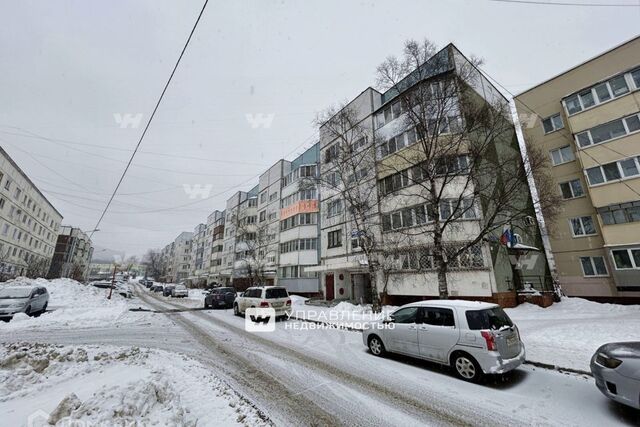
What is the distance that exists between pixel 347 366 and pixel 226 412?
3.84 meters

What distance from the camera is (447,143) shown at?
13758 millimetres

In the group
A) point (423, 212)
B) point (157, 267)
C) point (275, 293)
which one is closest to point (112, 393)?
point (275, 293)

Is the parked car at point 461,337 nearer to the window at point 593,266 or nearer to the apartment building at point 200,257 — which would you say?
the window at point 593,266

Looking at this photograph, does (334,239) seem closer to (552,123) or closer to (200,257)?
(552,123)

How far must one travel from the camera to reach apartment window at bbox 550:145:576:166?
21231 mm

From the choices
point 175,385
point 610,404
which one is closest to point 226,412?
point 175,385

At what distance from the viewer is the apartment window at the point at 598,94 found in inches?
721

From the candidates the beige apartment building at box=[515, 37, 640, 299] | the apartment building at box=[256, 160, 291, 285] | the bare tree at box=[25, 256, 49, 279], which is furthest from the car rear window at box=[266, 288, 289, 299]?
the bare tree at box=[25, 256, 49, 279]

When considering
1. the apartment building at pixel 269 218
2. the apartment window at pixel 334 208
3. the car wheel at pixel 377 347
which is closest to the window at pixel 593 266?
the apartment window at pixel 334 208

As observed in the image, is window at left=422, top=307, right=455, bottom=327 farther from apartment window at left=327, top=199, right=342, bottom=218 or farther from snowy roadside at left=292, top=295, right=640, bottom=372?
apartment window at left=327, top=199, right=342, bottom=218

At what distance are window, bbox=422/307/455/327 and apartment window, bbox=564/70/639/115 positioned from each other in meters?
22.9

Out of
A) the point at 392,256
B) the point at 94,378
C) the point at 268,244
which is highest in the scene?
the point at 268,244

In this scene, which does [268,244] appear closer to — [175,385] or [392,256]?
[392,256]

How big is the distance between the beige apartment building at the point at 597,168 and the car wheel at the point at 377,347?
18.9 meters
